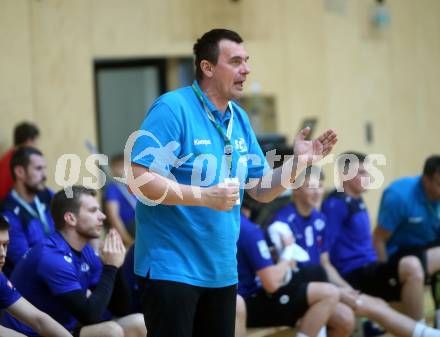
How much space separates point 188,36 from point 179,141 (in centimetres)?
559

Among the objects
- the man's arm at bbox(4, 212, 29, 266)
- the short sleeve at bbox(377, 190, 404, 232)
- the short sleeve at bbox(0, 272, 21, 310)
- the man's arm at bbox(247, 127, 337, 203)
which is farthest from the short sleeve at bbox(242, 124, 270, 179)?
the short sleeve at bbox(377, 190, 404, 232)

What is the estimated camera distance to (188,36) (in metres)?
8.52

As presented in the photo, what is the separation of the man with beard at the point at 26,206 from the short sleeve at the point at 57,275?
1.01 metres

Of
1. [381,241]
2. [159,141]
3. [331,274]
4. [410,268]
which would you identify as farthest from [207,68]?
Answer: [381,241]

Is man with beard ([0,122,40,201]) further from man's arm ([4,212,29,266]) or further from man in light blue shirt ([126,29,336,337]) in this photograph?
man in light blue shirt ([126,29,336,337])

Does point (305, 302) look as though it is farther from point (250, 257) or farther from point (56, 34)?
point (56, 34)

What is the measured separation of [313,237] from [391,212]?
2.96 feet

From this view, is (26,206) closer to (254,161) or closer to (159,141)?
(254,161)

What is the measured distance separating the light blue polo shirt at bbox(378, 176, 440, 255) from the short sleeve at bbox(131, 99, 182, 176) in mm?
3451

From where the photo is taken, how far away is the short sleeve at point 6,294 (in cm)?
389

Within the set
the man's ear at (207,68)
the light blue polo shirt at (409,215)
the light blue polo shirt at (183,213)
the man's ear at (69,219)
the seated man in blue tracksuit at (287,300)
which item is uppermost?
the man's ear at (207,68)

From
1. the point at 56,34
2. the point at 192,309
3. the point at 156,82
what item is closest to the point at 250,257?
the point at 192,309

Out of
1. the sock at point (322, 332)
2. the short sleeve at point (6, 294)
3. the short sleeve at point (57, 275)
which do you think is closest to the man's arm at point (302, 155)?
the short sleeve at point (57, 275)

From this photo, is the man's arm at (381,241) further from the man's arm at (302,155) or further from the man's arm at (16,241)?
the man's arm at (302,155)
